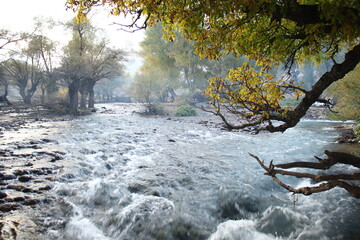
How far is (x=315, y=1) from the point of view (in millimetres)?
4285

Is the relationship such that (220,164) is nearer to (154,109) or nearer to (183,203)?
(183,203)

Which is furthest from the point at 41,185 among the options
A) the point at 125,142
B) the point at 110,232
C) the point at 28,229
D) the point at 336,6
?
the point at 336,6

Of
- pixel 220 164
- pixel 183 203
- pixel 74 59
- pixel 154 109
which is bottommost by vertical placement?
pixel 183 203

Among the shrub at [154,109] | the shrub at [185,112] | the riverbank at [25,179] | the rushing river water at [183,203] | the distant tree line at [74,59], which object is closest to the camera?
the riverbank at [25,179]

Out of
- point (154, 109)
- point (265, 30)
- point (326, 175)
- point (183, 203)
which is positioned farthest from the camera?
point (154, 109)

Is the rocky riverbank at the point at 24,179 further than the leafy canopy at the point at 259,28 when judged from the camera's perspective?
Yes

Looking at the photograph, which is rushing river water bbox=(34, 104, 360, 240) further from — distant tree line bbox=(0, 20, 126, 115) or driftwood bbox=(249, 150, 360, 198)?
distant tree line bbox=(0, 20, 126, 115)

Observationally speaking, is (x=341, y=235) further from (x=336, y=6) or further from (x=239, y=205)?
(x=336, y=6)

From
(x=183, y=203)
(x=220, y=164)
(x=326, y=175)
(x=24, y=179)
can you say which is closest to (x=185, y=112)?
(x=220, y=164)

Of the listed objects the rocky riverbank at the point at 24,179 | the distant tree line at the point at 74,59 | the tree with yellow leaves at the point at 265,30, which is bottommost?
the rocky riverbank at the point at 24,179

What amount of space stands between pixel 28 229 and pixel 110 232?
1.71 metres

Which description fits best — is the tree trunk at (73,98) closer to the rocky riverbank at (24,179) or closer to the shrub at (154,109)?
the shrub at (154,109)

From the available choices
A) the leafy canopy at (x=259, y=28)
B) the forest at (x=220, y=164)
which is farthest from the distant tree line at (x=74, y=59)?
the leafy canopy at (x=259, y=28)

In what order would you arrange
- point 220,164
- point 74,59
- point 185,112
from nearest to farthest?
point 220,164 < point 74,59 < point 185,112
